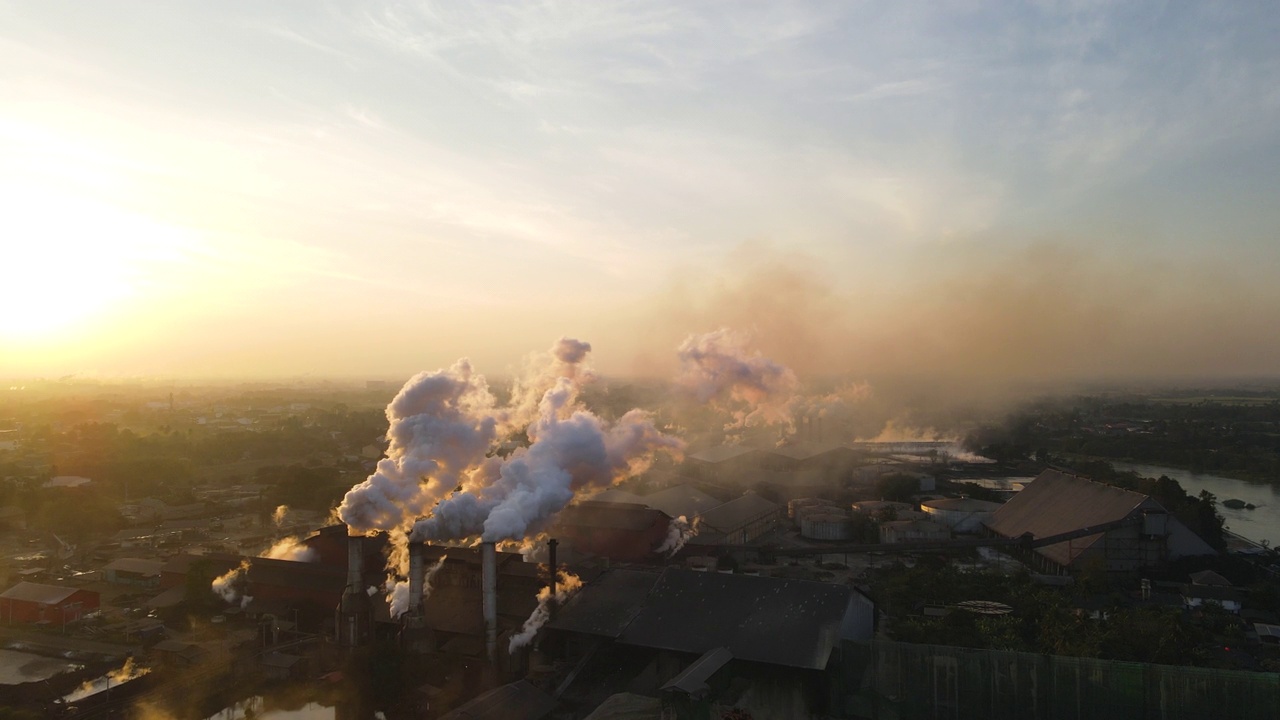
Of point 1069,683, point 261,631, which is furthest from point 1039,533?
point 261,631

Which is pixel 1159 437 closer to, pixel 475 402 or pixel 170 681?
pixel 475 402

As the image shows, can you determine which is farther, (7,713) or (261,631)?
(261,631)

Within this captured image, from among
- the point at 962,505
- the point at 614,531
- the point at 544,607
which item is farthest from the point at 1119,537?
the point at 544,607

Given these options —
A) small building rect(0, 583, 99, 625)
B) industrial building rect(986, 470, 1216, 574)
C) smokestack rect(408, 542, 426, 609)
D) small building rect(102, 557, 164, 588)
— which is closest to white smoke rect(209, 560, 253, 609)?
small building rect(0, 583, 99, 625)

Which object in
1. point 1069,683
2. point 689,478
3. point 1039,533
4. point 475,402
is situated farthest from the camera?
point 689,478

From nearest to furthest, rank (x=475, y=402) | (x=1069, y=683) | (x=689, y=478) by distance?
1. (x=1069, y=683)
2. (x=475, y=402)
3. (x=689, y=478)

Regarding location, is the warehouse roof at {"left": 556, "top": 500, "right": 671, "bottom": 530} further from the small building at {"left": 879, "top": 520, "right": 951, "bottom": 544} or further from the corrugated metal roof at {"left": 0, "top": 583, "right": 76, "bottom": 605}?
the corrugated metal roof at {"left": 0, "top": 583, "right": 76, "bottom": 605}

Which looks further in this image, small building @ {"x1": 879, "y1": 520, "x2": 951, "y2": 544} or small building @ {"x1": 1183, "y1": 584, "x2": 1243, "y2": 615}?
small building @ {"x1": 879, "y1": 520, "x2": 951, "y2": 544}
